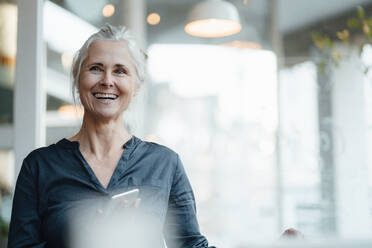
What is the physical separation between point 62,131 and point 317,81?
140cm

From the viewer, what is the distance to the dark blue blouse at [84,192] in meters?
1.33

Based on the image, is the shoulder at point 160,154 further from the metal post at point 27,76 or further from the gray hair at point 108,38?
the metal post at point 27,76

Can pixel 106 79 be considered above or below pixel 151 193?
above

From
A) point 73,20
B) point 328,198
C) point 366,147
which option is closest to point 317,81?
point 366,147

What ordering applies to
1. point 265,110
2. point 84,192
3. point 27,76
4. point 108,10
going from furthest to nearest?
point 265,110
point 108,10
point 27,76
point 84,192

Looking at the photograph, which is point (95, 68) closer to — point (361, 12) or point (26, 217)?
point (26, 217)

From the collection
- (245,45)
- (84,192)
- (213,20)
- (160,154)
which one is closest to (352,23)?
(245,45)

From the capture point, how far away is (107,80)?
141cm

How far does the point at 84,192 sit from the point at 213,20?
5.05 ft

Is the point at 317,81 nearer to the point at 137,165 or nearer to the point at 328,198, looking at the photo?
the point at 328,198

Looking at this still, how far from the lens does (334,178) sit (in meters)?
2.66

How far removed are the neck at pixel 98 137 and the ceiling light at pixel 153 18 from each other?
1328 millimetres

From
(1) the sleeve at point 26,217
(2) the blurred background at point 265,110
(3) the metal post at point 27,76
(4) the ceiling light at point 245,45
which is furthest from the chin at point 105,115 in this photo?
(4) the ceiling light at point 245,45

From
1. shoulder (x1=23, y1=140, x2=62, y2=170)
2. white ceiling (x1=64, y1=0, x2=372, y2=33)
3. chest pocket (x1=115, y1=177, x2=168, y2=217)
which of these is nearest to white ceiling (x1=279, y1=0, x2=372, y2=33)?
white ceiling (x1=64, y1=0, x2=372, y2=33)
